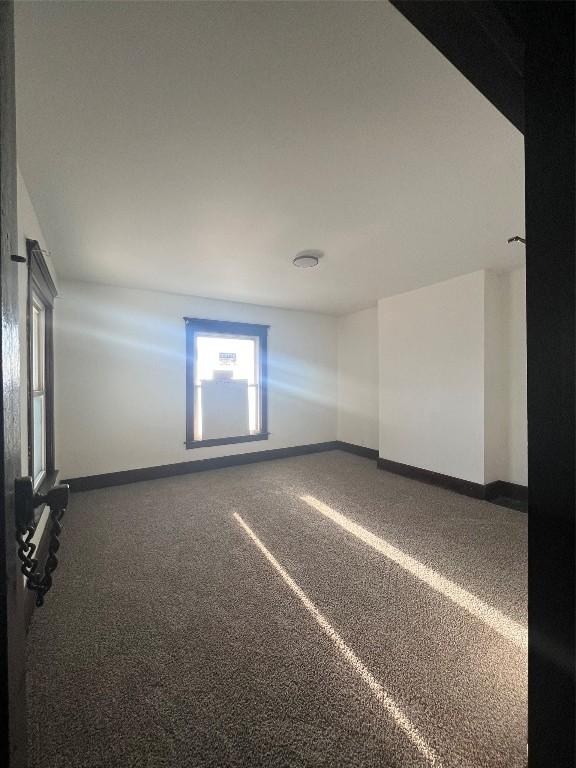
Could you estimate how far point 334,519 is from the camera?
2.80 meters

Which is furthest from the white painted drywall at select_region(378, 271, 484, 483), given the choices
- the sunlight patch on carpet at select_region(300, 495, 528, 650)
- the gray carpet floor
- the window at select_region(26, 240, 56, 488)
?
the window at select_region(26, 240, 56, 488)

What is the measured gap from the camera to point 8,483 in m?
0.51

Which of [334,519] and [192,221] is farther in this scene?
[334,519]

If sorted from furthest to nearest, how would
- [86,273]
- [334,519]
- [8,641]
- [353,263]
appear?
1. [86,273]
2. [353,263]
3. [334,519]
4. [8,641]

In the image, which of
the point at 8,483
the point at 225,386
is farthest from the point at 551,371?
the point at 225,386

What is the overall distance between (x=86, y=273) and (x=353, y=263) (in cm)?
288

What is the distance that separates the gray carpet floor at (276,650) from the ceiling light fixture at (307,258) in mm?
2372

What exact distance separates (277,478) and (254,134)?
350 cm

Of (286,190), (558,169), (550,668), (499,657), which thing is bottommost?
(499,657)

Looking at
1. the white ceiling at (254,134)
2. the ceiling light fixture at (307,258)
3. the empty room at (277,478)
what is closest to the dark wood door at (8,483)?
the empty room at (277,478)

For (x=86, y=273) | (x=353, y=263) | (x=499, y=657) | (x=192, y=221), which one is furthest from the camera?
(x=86, y=273)

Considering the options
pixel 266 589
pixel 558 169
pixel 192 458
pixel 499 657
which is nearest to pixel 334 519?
pixel 266 589

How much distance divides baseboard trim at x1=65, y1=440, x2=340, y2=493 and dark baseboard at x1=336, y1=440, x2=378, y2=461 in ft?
0.60

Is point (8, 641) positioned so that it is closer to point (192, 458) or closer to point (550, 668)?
point (550, 668)
